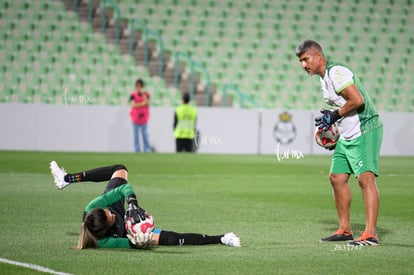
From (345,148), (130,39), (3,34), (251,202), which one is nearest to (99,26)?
(130,39)

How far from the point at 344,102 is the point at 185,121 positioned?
17342 millimetres

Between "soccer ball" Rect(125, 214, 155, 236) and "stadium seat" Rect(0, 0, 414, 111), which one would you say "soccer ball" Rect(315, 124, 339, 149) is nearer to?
"soccer ball" Rect(125, 214, 155, 236)

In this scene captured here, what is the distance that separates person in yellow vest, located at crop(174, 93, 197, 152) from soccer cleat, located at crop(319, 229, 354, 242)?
1667cm

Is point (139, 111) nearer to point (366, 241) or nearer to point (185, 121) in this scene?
point (185, 121)

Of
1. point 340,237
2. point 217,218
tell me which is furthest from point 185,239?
point 217,218

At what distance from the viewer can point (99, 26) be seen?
98.8ft

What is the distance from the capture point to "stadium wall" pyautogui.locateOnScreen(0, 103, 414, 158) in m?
26.3

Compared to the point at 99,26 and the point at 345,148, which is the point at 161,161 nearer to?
the point at 99,26

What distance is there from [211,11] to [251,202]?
18616mm

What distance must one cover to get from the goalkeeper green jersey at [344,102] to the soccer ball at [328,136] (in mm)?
141

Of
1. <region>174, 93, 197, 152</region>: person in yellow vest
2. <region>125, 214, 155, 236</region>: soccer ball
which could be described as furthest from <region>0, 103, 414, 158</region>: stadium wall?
<region>125, 214, 155, 236</region>: soccer ball

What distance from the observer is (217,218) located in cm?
1164

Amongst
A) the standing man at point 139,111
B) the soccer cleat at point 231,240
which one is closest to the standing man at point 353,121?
the soccer cleat at point 231,240

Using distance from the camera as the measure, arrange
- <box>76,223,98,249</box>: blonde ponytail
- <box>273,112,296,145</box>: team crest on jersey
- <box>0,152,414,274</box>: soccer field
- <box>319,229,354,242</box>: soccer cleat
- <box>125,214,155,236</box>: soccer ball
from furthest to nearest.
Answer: <box>273,112,296,145</box>: team crest on jersey → <box>319,229,354,242</box>: soccer cleat → <box>76,223,98,249</box>: blonde ponytail → <box>125,214,155,236</box>: soccer ball → <box>0,152,414,274</box>: soccer field
